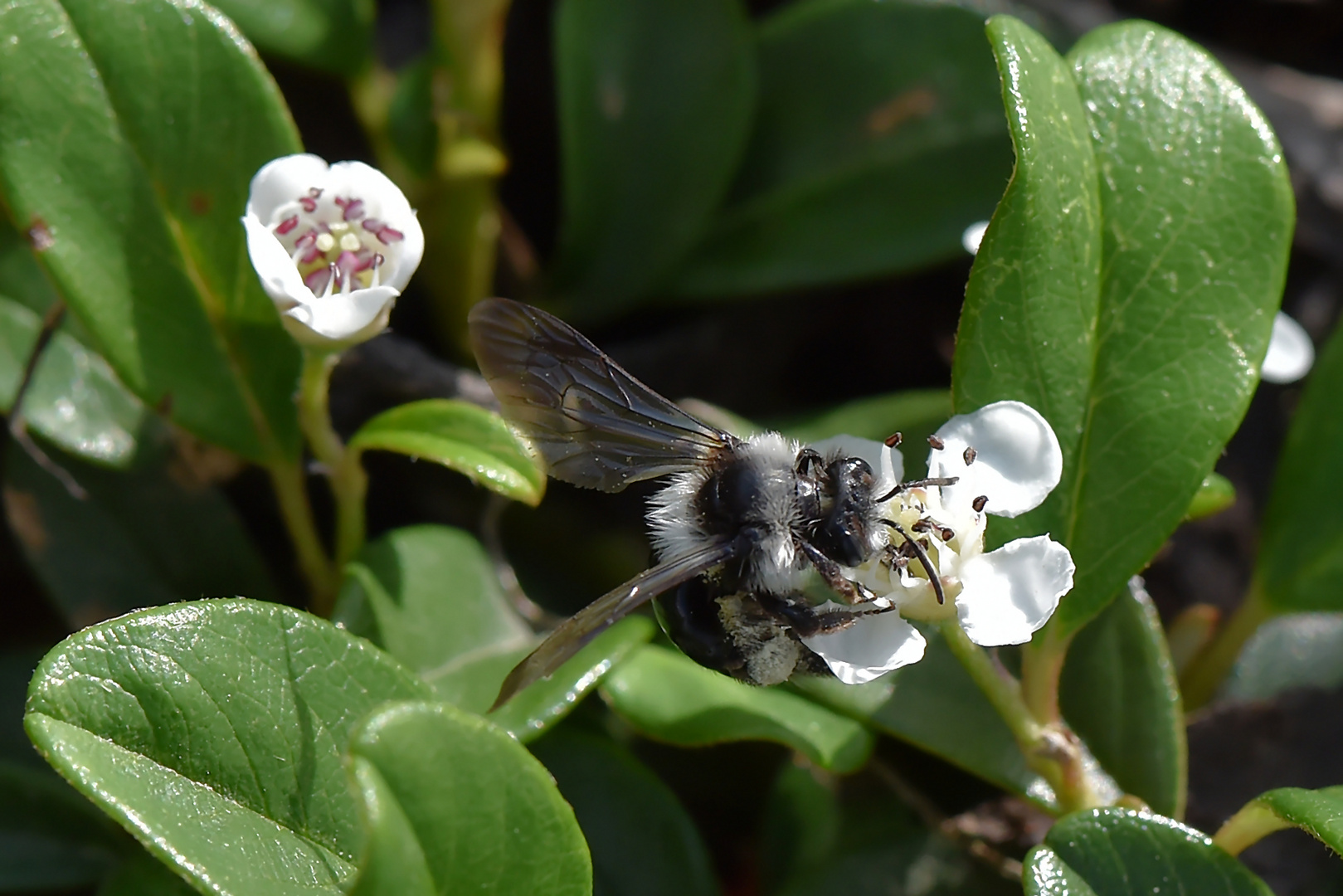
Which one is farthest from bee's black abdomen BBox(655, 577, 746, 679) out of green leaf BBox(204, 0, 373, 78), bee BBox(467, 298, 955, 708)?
green leaf BBox(204, 0, 373, 78)

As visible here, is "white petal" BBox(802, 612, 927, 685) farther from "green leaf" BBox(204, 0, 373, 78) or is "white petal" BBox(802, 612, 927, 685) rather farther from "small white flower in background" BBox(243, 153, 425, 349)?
"green leaf" BBox(204, 0, 373, 78)

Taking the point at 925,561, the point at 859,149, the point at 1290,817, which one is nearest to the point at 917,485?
the point at 925,561

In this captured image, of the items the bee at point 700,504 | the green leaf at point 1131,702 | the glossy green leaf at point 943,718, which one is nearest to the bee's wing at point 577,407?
the bee at point 700,504

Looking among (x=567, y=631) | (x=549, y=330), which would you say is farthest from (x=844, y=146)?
(x=567, y=631)

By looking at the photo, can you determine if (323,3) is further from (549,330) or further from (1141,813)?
(1141,813)

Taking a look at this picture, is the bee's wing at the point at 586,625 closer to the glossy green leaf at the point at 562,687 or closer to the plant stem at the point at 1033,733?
the glossy green leaf at the point at 562,687
